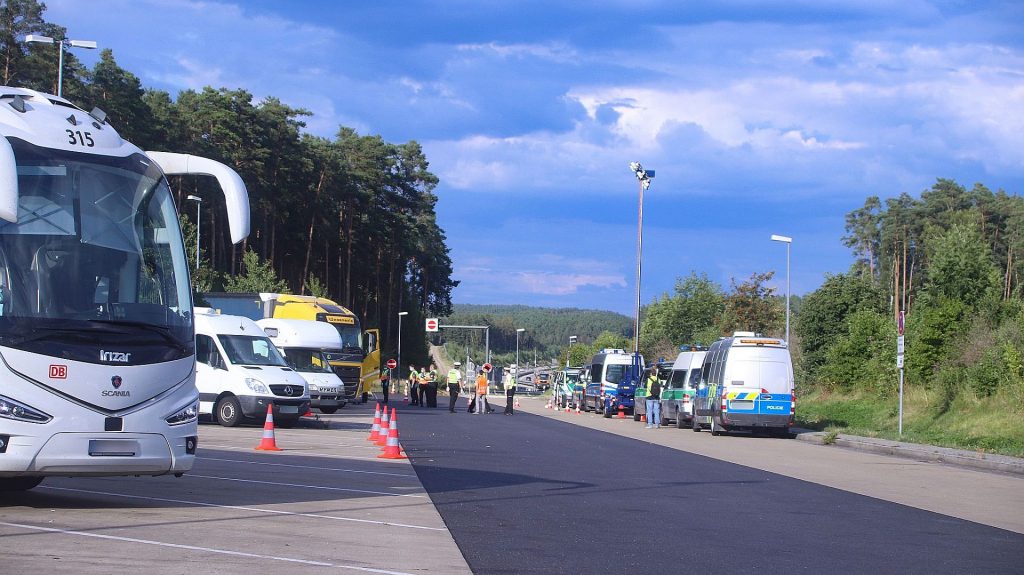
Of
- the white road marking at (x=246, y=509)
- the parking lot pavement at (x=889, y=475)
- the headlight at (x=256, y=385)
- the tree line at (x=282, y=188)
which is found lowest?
the parking lot pavement at (x=889, y=475)

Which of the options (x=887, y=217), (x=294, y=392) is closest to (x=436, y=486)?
(x=294, y=392)

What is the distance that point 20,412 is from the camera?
30.1 ft

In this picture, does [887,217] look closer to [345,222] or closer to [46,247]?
[345,222]

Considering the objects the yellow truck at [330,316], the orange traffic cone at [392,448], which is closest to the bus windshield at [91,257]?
the orange traffic cone at [392,448]

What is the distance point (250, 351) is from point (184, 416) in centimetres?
1536

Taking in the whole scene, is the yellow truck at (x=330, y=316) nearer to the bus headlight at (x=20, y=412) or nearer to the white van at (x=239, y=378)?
the white van at (x=239, y=378)

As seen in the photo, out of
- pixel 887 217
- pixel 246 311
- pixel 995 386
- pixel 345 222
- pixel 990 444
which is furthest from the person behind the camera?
pixel 887 217

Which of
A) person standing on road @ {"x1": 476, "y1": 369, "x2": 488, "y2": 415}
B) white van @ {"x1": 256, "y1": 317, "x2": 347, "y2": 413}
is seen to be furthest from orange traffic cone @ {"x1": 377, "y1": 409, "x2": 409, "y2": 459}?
person standing on road @ {"x1": 476, "y1": 369, "x2": 488, "y2": 415}

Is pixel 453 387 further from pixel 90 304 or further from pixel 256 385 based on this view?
pixel 90 304

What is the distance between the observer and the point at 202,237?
68062 millimetres

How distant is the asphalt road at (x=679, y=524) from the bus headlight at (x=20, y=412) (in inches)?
146

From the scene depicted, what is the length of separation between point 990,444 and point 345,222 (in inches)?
2413

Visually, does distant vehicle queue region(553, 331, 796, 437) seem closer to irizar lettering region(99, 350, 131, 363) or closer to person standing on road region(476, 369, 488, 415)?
person standing on road region(476, 369, 488, 415)

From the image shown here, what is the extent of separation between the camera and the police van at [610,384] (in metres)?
45.7
